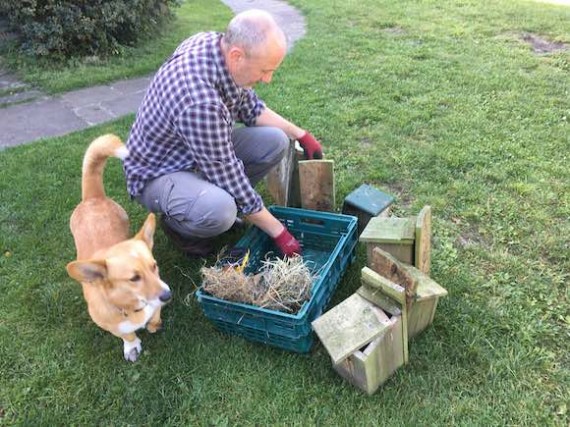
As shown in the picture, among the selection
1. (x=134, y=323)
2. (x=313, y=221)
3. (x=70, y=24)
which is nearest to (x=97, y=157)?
(x=134, y=323)

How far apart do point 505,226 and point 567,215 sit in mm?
464

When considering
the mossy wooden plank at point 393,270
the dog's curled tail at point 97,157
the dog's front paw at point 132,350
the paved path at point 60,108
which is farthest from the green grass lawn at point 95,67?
the mossy wooden plank at point 393,270

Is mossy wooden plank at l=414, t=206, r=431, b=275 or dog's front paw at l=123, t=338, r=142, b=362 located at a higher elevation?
mossy wooden plank at l=414, t=206, r=431, b=275

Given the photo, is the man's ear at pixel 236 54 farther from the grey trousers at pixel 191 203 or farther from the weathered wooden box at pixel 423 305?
the weathered wooden box at pixel 423 305

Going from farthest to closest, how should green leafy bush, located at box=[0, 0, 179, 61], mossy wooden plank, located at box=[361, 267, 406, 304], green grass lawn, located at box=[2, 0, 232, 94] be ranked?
green leafy bush, located at box=[0, 0, 179, 61]
green grass lawn, located at box=[2, 0, 232, 94]
mossy wooden plank, located at box=[361, 267, 406, 304]

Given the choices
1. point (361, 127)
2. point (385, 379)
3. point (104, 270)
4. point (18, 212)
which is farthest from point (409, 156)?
point (18, 212)

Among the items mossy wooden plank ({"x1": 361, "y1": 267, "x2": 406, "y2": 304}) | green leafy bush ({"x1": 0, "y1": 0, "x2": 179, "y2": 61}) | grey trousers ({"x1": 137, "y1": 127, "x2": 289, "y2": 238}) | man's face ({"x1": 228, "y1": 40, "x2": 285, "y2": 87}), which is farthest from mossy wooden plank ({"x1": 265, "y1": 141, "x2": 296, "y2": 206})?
green leafy bush ({"x1": 0, "y1": 0, "x2": 179, "y2": 61})

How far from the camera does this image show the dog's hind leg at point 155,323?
2602 millimetres

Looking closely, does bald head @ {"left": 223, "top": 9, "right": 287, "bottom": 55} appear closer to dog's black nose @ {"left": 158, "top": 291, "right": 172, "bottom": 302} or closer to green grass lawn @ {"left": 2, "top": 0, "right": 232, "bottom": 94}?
dog's black nose @ {"left": 158, "top": 291, "right": 172, "bottom": 302}

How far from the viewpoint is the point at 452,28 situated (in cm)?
715

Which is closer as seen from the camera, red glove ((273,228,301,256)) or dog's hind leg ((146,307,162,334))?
dog's hind leg ((146,307,162,334))

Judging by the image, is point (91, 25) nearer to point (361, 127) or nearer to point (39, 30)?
point (39, 30)

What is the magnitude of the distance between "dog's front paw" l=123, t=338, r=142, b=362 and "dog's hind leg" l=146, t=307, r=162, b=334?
9 centimetres

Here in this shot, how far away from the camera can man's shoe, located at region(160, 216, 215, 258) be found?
3186 mm
